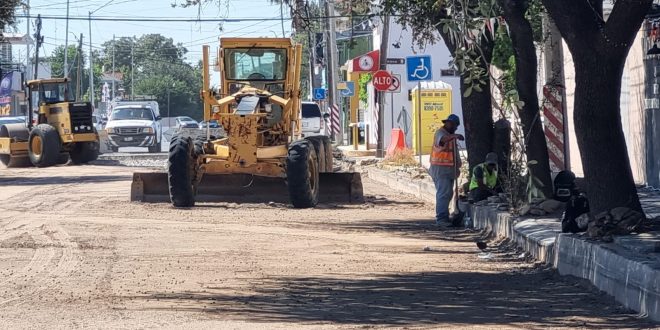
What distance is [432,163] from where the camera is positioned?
60.6ft

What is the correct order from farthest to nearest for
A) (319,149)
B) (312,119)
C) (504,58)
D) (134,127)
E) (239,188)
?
(134,127) < (312,119) < (319,149) < (239,188) < (504,58)

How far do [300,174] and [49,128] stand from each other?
18381 mm

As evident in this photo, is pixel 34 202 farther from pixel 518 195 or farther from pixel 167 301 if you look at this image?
pixel 167 301

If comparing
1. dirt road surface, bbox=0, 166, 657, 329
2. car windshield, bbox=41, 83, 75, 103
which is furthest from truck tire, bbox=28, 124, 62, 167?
dirt road surface, bbox=0, 166, 657, 329

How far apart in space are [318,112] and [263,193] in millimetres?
26879

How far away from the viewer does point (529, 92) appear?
56.3ft

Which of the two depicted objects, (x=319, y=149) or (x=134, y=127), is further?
(x=134, y=127)

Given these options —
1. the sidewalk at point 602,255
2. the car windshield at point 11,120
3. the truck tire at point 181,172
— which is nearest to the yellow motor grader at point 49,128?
the car windshield at point 11,120

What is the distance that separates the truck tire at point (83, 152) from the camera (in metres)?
39.3

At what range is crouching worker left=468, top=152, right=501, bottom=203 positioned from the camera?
18.3 metres

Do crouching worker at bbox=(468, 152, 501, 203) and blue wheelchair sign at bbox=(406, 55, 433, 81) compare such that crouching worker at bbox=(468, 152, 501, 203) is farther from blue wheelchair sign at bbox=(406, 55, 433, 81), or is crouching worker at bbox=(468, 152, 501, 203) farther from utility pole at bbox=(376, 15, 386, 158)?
Result: utility pole at bbox=(376, 15, 386, 158)

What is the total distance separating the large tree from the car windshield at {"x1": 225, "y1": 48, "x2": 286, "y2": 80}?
430 inches

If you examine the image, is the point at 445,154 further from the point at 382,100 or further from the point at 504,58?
the point at 382,100

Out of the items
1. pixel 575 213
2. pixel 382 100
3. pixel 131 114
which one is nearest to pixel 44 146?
pixel 382 100
